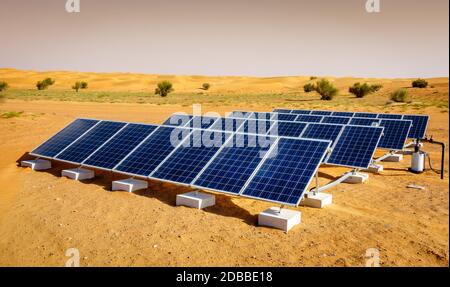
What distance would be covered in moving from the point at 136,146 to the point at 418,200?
8.65m

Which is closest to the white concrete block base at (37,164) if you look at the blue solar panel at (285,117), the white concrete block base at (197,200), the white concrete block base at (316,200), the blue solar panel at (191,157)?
the blue solar panel at (191,157)

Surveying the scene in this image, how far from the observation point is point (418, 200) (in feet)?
36.4

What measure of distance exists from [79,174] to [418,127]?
15277mm

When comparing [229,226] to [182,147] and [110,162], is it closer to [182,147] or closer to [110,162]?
[182,147]

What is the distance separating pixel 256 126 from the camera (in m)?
16.8

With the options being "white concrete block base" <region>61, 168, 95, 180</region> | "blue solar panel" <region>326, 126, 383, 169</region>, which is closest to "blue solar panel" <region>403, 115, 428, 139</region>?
"blue solar panel" <region>326, 126, 383, 169</region>

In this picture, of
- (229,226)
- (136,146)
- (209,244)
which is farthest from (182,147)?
(209,244)

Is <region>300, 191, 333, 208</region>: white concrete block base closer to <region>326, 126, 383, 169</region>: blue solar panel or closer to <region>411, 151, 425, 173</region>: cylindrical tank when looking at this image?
<region>326, 126, 383, 169</region>: blue solar panel

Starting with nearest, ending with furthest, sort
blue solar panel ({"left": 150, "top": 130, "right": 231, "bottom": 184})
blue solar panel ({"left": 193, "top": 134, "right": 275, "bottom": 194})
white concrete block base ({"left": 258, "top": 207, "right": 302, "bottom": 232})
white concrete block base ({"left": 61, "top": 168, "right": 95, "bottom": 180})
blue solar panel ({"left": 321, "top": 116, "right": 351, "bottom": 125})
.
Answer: white concrete block base ({"left": 258, "top": 207, "right": 302, "bottom": 232}), blue solar panel ({"left": 193, "top": 134, "right": 275, "bottom": 194}), blue solar panel ({"left": 150, "top": 130, "right": 231, "bottom": 184}), white concrete block base ({"left": 61, "top": 168, "right": 95, "bottom": 180}), blue solar panel ({"left": 321, "top": 116, "right": 351, "bottom": 125})

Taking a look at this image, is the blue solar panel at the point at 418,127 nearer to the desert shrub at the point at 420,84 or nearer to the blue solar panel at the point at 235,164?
the blue solar panel at the point at 235,164

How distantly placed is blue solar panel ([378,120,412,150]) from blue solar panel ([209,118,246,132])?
5.90 meters

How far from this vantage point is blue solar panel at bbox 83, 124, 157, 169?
1197cm

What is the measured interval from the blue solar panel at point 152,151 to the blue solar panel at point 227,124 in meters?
3.74

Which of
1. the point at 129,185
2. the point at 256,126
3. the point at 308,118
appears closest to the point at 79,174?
the point at 129,185
